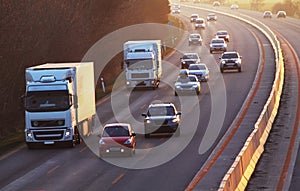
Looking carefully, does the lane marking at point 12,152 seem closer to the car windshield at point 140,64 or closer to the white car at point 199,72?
the car windshield at point 140,64

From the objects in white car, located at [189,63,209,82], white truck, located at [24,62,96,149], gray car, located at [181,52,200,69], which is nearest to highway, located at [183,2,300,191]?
white car, located at [189,63,209,82]

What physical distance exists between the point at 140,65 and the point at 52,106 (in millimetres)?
24979

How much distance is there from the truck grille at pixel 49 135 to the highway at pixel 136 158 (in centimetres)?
60

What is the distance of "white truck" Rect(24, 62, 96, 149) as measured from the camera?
3681 centimetres

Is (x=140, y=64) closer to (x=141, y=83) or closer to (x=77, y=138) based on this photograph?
(x=141, y=83)

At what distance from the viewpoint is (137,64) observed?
6147 cm

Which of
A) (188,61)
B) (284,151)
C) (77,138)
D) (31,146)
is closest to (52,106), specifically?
(31,146)

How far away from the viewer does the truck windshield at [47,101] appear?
36844 mm

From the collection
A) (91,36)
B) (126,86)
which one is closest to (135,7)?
(91,36)

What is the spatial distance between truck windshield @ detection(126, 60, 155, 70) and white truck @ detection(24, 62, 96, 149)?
23.1 meters

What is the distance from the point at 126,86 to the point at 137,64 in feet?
8.44

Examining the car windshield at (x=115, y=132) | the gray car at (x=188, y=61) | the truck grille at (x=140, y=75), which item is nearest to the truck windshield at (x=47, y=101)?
the car windshield at (x=115, y=132)

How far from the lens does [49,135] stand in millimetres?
37219

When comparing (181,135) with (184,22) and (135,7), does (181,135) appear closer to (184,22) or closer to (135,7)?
(135,7)
